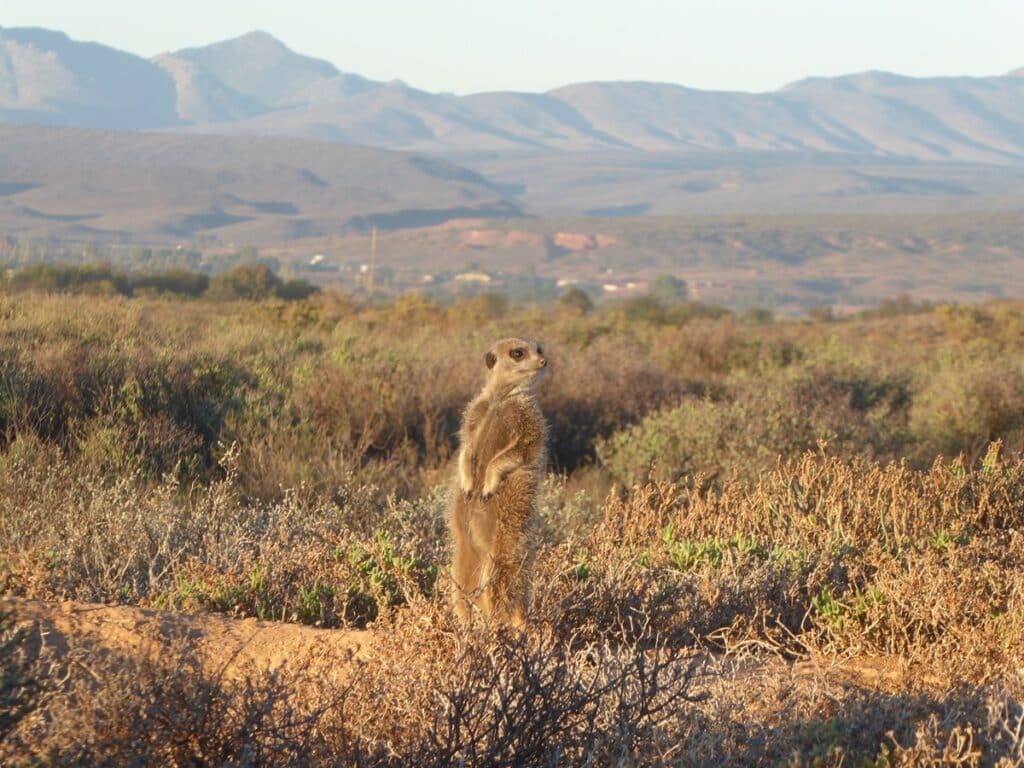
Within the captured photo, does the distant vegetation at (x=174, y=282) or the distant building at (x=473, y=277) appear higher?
the distant vegetation at (x=174, y=282)

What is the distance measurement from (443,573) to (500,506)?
44 centimetres

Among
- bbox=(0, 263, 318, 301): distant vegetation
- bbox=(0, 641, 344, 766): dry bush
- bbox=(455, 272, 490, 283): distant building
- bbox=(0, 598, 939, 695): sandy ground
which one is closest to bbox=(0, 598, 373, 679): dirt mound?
bbox=(0, 598, 939, 695): sandy ground

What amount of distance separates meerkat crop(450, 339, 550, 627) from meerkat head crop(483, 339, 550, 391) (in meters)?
0.04

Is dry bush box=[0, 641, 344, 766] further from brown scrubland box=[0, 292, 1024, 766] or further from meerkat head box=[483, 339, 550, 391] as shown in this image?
meerkat head box=[483, 339, 550, 391]

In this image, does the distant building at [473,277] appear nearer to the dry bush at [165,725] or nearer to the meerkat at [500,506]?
the meerkat at [500,506]

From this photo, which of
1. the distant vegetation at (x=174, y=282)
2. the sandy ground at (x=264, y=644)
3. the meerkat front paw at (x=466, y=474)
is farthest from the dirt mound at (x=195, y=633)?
the distant vegetation at (x=174, y=282)

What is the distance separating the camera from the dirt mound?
4844 mm

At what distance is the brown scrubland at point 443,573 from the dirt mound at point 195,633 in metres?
0.02

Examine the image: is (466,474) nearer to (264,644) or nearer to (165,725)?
(264,644)

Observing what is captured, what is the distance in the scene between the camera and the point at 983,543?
6961 millimetres

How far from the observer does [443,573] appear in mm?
5285

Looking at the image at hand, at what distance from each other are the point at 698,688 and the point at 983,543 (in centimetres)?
290

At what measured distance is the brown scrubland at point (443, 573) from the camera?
3.75 meters

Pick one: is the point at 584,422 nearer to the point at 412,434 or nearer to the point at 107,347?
the point at 412,434
